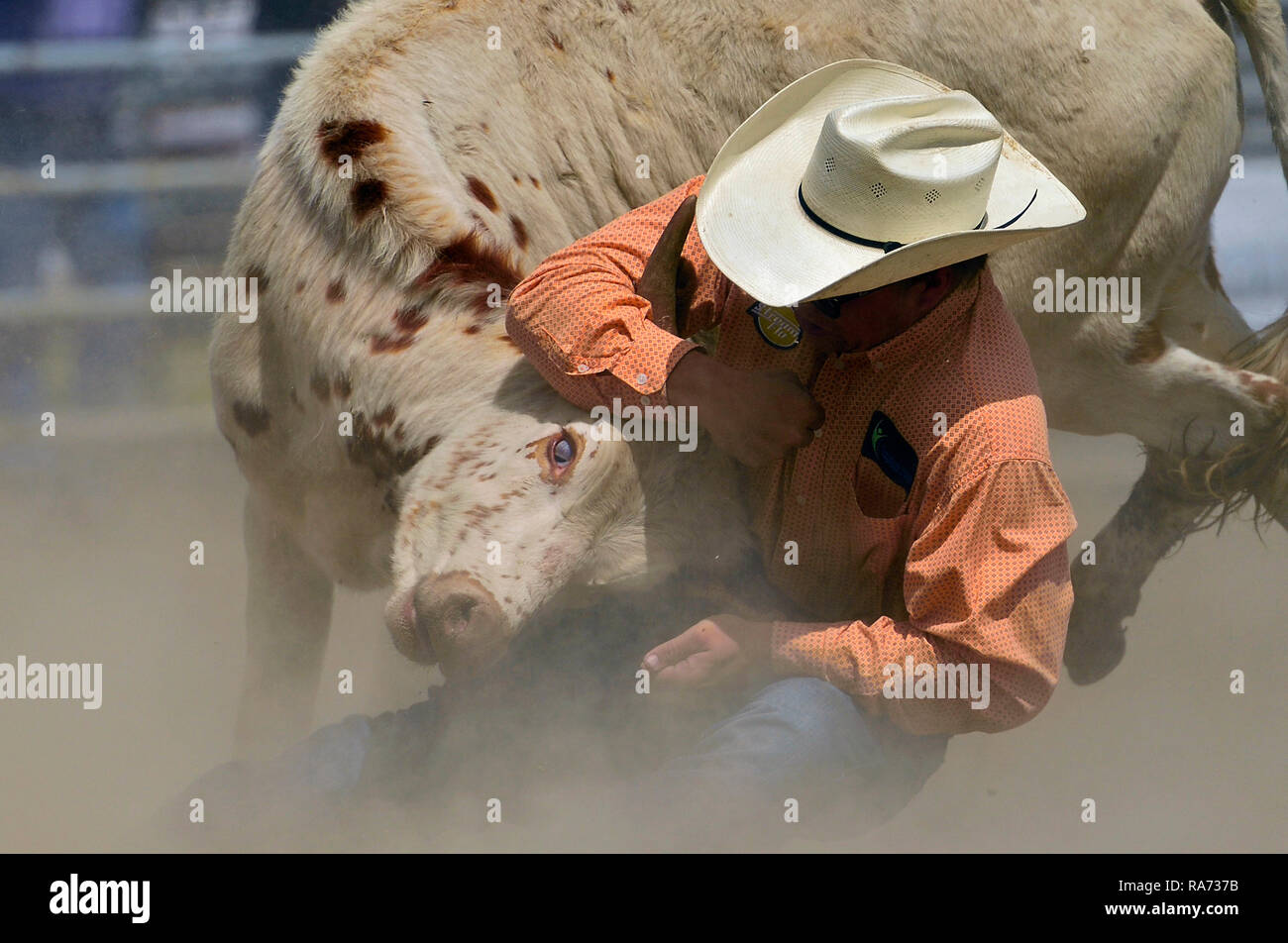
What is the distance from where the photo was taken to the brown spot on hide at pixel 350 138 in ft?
7.63

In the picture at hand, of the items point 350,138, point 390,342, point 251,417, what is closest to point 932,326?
point 390,342

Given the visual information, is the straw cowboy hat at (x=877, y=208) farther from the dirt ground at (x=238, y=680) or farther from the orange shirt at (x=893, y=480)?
the dirt ground at (x=238, y=680)

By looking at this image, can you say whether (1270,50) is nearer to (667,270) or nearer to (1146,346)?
(1146,346)

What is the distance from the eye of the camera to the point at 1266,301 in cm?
403

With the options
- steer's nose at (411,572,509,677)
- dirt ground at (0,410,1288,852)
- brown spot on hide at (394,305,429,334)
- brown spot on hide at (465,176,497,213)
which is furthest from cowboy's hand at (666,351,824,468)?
dirt ground at (0,410,1288,852)

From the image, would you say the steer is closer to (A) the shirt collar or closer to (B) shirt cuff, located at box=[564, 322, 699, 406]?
(B) shirt cuff, located at box=[564, 322, 699, 406]

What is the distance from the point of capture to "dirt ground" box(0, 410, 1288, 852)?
3051 millimetres

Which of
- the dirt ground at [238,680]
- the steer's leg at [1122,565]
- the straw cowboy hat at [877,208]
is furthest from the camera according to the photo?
the steer's leg at [1122,565]

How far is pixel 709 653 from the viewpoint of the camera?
6.56ft

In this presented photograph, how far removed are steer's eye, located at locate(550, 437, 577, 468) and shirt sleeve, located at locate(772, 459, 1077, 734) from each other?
1.59 feet

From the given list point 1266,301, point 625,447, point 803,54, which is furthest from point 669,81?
point 1266,301

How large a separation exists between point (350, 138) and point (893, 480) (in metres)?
1.17

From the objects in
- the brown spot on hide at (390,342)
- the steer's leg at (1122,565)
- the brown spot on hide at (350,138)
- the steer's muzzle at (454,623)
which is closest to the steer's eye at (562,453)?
the steer's muzzle at (454,623)

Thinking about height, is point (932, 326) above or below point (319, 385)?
below
